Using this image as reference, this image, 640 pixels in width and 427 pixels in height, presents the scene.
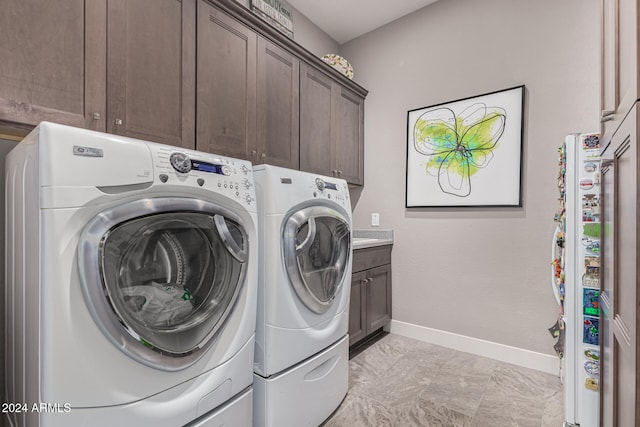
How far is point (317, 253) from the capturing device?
1.56 metres

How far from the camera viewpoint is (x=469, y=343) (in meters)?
2.45

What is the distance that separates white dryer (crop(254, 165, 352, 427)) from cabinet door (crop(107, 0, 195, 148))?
566mm

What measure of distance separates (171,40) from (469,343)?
2.90 m

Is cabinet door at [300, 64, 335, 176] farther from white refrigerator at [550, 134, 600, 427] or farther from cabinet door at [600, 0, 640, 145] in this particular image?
cabinet door at [600, 0, 640, 145]

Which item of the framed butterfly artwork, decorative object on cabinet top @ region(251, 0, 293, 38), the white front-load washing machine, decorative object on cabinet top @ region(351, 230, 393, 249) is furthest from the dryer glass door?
decorative object on cabinet top @ region(251, 0, 293, 38)

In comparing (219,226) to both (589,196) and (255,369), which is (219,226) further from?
(589,196)

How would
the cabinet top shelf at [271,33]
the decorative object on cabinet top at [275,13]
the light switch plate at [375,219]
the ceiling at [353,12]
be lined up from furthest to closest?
the light switch plate at [375,219] < the ceiling at [353,12] < the decorative object on cabinet top at [275,13] < the cabinet top shelf at [271,33]

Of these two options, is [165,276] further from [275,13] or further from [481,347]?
[481,347]

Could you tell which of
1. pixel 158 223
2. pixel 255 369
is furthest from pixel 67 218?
pixel 255 369

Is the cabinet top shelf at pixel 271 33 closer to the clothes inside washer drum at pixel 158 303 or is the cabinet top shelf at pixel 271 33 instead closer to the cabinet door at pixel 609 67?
the clothes inside washer drum at pixel 158 303

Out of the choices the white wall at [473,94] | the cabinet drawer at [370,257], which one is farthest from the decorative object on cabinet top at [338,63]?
the cabinet drawer at [370,257]

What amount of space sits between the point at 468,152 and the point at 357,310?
1553mm

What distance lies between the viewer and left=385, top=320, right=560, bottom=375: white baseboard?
215cm

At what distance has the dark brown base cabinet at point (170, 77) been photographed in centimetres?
111
